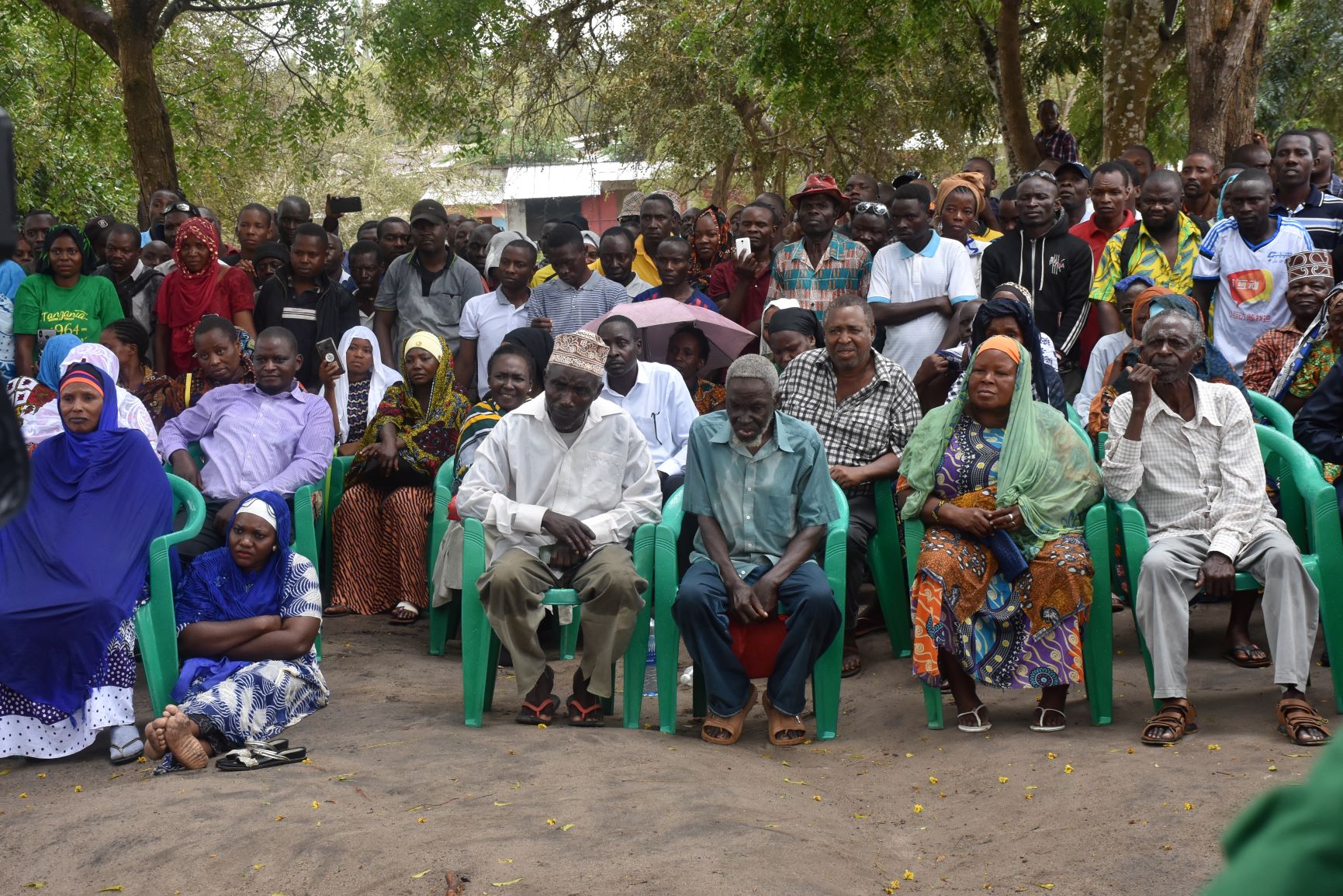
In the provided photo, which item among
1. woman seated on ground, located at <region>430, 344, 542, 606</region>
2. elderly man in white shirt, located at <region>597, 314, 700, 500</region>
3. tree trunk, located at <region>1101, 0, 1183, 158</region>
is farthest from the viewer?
tree trunk, located at <region>1101, 0, 1183, 158</region>

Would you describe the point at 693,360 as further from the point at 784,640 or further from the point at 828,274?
the point at 784,640

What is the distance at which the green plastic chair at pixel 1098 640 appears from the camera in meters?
5.77

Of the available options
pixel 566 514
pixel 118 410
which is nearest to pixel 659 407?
pixel 566 514

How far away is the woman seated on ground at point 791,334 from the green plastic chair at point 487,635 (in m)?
1.71

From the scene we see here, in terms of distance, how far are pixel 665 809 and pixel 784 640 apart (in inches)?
51.4

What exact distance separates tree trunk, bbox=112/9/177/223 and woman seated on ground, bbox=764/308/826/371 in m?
7.37

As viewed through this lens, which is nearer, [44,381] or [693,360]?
[44,381]

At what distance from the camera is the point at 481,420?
734 cm

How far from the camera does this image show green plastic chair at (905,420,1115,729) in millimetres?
5770

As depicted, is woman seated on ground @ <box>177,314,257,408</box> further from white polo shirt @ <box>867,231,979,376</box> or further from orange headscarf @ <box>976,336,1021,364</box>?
orange headscarf @ <box>976,336,1021,364</box>

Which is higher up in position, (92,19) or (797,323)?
(92,19)

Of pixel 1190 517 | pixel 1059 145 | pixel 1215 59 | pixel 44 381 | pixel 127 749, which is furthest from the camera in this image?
pixel 1059 145

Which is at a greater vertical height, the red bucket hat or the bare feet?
the red bucket hat

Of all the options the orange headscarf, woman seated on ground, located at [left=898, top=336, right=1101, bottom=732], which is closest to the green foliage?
the orange headscarf
